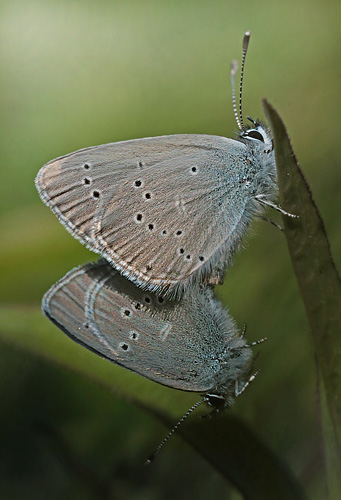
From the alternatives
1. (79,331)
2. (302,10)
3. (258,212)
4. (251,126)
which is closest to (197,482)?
(79,331)

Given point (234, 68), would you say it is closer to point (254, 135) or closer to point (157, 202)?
point (254, 135)

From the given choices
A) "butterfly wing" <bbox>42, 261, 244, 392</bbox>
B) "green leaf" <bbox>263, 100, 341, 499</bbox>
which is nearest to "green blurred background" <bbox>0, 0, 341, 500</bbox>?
"butterfly wing" <bbox>42, 261, 244, 392</bbox>

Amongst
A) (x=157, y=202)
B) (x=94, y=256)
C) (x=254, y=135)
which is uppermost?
(x=254, y=135)

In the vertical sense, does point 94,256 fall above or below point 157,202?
below

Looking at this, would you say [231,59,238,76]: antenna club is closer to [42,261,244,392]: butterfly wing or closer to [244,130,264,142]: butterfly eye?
[244,130,264,142]: butterfly eye

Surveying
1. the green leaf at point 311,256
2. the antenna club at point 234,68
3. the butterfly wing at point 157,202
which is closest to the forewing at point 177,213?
the butterfly wing at point 157,202

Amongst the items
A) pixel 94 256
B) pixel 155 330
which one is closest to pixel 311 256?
pixel 155 330
